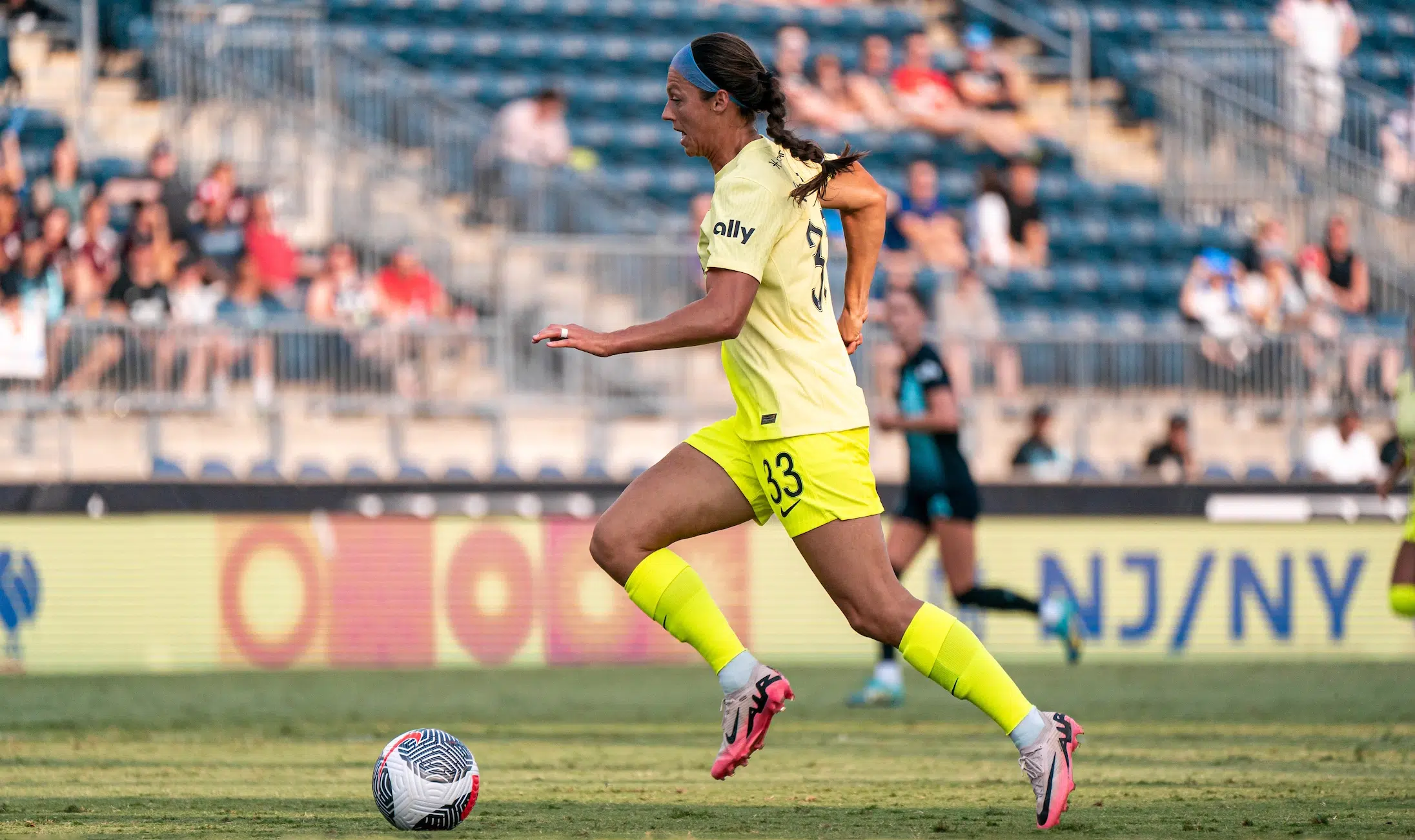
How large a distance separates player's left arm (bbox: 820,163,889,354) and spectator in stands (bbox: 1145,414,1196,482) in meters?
10.2

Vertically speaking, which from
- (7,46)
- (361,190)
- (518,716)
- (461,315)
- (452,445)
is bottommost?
A: (518,716)

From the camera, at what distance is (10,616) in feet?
46.5

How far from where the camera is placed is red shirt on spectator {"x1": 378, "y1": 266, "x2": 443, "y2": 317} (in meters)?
17.4

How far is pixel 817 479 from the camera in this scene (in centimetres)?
617

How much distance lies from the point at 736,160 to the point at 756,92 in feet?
0.80

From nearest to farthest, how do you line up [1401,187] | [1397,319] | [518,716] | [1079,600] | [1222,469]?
1. [518,716]
2. [1079,600]
3. [1222,469]
4. [1397,319]
5. [1401,187]

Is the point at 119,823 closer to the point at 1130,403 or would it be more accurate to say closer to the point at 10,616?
the point at 10,616

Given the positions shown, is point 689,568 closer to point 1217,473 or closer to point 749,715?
point 749,715

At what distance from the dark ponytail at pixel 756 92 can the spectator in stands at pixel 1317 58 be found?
16.3 metres

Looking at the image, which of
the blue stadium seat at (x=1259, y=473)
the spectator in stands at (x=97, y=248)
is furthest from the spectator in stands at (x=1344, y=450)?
the spectator in stands at (x=97, y=248)

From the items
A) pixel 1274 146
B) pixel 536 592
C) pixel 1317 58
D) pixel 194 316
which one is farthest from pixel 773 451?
pixel 1317 58

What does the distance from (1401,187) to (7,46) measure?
14.5 metres

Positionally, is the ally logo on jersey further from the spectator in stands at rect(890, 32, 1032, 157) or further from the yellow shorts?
the spectator in stands at rect(890, 32, 1032, 157)


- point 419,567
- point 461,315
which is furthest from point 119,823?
point 461,315
